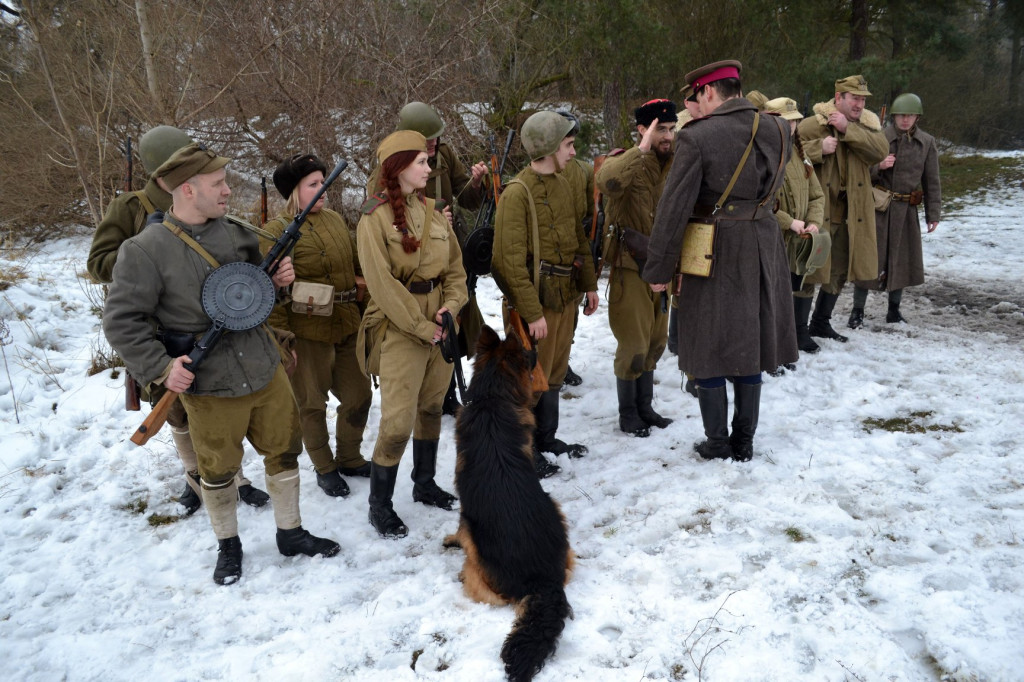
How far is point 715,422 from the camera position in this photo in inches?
150

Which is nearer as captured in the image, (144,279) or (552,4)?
(144,279)

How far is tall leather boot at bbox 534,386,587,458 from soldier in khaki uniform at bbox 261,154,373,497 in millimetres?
1126

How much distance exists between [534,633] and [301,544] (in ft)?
4.73

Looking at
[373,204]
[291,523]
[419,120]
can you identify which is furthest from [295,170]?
[291,523]

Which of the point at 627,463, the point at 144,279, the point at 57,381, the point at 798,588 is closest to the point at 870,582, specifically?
the point at 798,588

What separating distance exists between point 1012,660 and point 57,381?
641 cm

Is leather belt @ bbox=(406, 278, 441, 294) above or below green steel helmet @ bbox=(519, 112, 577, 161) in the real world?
below

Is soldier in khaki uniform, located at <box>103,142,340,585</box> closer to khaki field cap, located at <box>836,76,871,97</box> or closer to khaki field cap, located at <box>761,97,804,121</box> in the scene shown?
khaki field cap, located at <box>761,97,804,121</box>

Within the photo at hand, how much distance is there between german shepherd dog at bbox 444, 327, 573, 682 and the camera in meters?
2.43

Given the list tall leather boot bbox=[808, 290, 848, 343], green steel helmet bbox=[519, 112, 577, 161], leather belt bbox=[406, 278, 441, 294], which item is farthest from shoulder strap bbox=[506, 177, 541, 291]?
tall leather boot bbox=[808, 290, 848, 343]

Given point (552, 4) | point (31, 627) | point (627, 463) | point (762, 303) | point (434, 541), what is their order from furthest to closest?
point (552, 4) → point (627, 463) → point (762, 303) → point (434, 541) → point (31, 627)

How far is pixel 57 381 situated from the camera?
521cm

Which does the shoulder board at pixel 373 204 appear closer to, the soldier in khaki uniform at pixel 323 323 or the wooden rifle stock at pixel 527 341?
the soldier in khaki uniform at pixel 323 323

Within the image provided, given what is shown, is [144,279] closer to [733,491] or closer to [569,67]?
[733,491]
